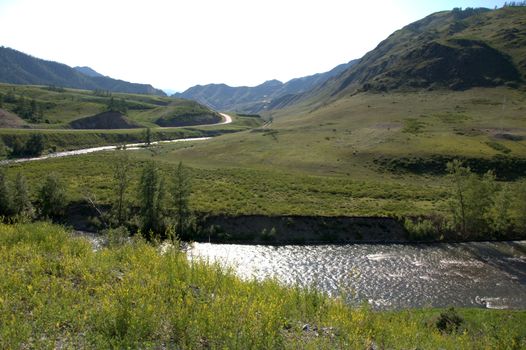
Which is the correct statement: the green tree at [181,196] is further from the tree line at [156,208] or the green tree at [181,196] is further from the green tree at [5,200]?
the green tree at [5,200]

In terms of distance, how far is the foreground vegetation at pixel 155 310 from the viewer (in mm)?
14320

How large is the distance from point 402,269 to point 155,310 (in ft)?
147

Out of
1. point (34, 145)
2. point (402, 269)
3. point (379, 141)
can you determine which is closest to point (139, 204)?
point (402, 269)

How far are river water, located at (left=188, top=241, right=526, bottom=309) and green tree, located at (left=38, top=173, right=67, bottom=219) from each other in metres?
26.6

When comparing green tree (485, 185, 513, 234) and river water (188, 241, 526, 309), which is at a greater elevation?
green tree (485, 185, 513, 234)

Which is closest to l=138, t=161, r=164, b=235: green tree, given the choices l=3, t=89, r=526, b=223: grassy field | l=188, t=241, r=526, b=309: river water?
l=3, t=89, r=526, b=223: grassy field

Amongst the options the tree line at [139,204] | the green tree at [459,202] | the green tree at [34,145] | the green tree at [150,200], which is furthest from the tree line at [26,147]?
the green tree at [459,202]

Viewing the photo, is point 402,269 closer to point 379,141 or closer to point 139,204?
point 139,204

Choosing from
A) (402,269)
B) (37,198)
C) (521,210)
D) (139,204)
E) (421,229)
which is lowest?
(402,269)

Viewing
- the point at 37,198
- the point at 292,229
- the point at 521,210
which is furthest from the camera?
the point at 37,198

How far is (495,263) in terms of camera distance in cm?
5625

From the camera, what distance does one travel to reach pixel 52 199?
6762cm

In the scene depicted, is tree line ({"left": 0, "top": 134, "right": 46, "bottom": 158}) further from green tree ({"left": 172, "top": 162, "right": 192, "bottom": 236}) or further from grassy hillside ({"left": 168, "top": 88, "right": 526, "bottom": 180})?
green tree ({"left": 172, "top": 162, "right": 192, "bottom": 236})

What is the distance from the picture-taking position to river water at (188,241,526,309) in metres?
44.5
